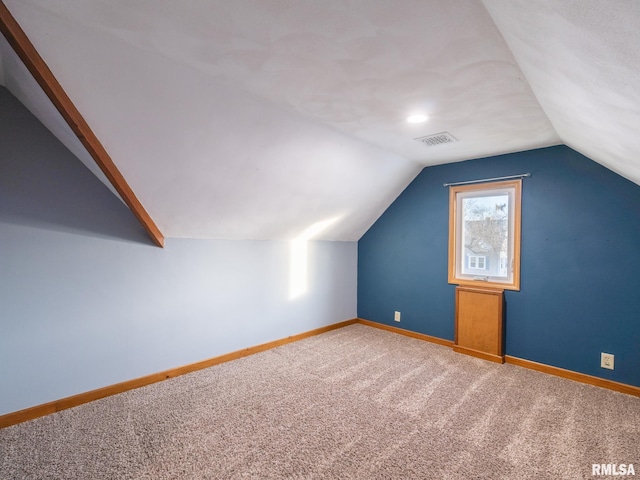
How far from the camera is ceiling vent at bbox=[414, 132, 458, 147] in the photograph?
9.12 feet

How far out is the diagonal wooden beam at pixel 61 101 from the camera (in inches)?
53.1

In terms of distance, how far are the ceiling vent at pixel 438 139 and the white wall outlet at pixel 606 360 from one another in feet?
7.46

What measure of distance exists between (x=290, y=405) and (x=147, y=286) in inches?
61.2

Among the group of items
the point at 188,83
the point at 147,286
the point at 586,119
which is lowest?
the point at 147,286

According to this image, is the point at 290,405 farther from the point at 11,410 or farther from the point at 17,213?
the point at 17,213

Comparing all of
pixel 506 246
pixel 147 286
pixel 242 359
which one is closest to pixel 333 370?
pixel 242 359

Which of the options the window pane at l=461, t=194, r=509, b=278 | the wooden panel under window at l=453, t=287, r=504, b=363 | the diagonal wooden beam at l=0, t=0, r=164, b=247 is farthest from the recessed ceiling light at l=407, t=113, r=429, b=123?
the diagonal wooden beam at l=0, t=0, r=164, b=247

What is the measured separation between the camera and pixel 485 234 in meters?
3.51

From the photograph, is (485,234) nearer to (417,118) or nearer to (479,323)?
(479,323)

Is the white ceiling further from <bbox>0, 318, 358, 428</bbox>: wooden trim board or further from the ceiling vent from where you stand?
<bbox>0, 318, 358, 428</bbox>: wooden trim board

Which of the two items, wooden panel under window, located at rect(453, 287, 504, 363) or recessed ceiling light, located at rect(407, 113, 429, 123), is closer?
recessed ceiling light, located at rect(407, 113, 429, 123)

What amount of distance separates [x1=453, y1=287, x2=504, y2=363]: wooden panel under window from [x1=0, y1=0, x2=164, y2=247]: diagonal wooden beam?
3.28m

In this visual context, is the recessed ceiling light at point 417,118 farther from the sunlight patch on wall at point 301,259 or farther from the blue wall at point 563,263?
the sunlight patch on wall at point 301,259

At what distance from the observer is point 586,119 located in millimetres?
1802
